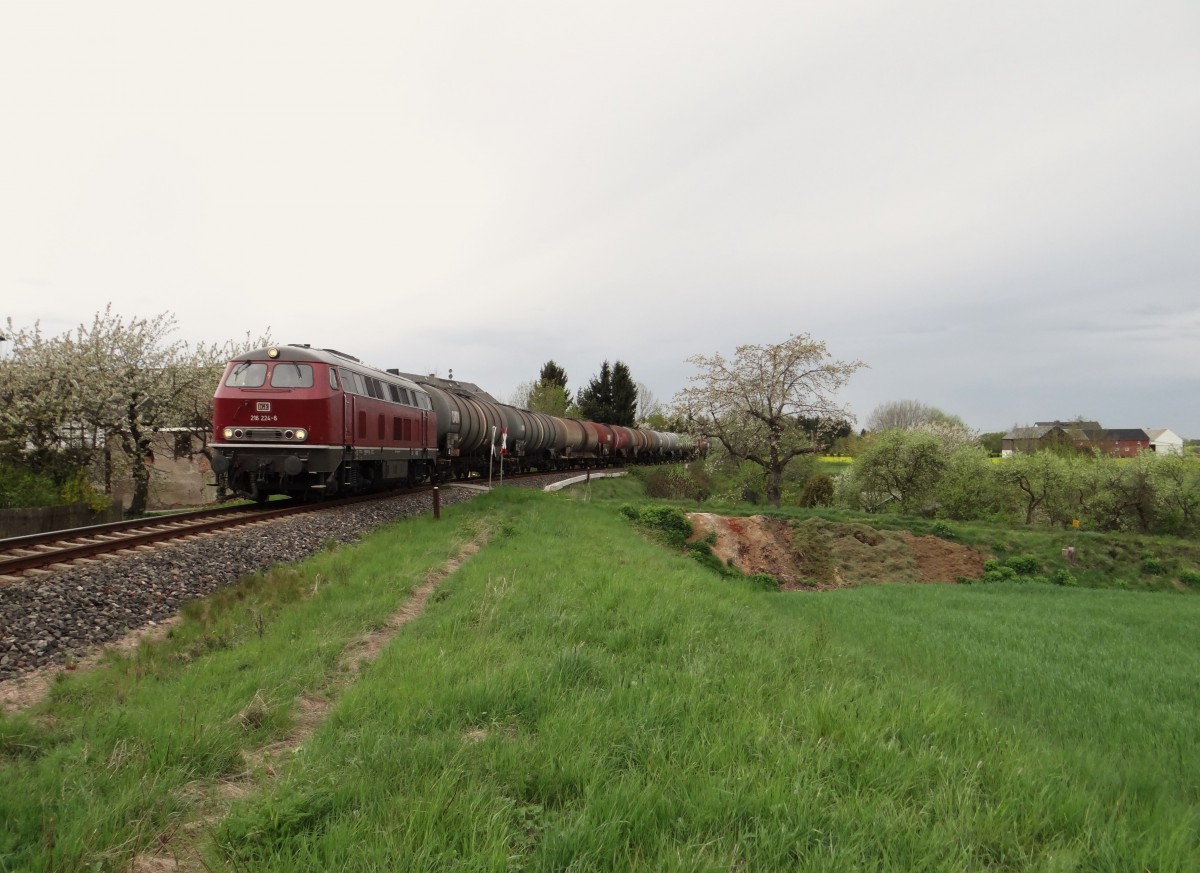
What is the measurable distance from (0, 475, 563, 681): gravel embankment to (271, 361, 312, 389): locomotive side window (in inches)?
130

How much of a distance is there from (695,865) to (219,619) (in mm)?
6187

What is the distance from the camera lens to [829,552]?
61.8ft

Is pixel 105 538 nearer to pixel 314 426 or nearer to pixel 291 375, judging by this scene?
pixel 314 426

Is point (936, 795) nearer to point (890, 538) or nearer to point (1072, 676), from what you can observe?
point (1072, 676)

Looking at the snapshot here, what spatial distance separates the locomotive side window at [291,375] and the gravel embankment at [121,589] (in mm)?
3306

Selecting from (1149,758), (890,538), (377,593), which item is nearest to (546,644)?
(377,593)

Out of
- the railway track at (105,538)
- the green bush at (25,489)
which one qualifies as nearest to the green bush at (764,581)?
the railway track at (105,538)

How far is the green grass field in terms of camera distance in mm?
2609

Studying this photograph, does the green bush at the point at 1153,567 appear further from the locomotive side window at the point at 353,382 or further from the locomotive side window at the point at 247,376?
the locomotive side window at the point at 247,376

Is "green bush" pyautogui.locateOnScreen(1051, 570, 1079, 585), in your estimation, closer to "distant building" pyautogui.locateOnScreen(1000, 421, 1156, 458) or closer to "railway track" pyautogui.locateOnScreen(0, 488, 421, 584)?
"distant building" pyautogui.locateOnScreen(1000, 421, 1156, 458)

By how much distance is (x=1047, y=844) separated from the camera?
278 centimetres

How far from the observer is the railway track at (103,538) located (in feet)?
25.5

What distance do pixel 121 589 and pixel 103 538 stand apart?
9.34ft

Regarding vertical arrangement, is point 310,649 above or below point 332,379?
below
